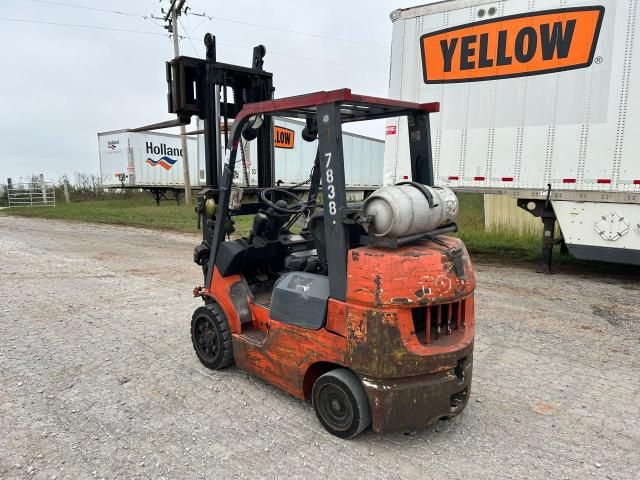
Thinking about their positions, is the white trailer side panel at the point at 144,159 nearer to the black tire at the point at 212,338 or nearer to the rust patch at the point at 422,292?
the black tire at the point at 212,338

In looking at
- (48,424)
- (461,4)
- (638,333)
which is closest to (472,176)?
(461,4)

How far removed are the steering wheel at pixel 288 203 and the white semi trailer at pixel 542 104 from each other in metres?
5.15

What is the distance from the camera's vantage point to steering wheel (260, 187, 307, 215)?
3.92 m

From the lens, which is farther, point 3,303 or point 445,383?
point 3,303

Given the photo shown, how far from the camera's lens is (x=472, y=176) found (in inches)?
341

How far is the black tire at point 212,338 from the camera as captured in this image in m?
4.12

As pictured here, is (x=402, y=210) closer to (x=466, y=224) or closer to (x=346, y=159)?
(x=466, y=224)

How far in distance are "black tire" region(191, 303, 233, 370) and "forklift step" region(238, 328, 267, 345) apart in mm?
178

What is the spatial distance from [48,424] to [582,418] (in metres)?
3.86

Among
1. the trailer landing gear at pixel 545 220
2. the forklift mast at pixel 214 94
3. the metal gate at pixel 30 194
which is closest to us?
the forklift mast at pixel 214 94

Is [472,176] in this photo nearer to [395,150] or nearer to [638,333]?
[395,150]

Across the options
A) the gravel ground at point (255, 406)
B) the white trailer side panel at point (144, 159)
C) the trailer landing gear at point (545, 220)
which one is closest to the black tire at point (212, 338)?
the gravel ground at point (255, 406)

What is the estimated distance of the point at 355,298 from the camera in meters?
3.00

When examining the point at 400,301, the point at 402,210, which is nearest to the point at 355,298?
the point at 400,301
